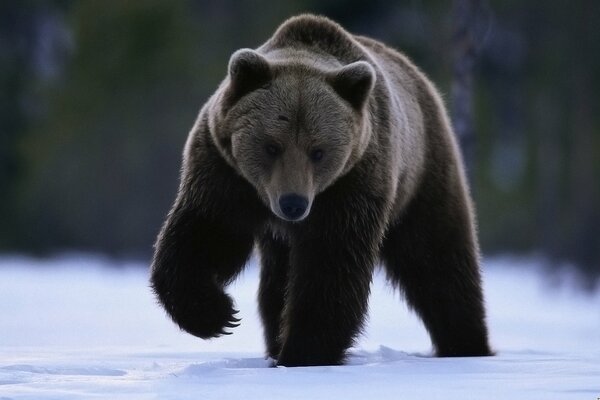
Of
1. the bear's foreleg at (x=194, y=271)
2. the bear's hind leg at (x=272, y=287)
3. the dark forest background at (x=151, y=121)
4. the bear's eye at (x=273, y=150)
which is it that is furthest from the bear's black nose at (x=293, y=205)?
the dark forest background at (x=151, y=121)

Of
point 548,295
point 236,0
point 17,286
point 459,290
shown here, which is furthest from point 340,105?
point 236,0

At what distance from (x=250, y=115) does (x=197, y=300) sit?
0.96 meters

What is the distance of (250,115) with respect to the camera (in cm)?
594

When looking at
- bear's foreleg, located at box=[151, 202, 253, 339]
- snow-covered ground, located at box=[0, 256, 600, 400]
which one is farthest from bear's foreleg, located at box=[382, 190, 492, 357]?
bear's foreleg, located at box=[151, 202, 253, 339]

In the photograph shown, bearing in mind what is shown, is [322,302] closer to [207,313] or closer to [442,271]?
[207,313]

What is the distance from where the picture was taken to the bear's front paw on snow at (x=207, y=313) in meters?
6.13

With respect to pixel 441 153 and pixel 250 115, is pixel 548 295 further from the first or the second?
pixel 250 115

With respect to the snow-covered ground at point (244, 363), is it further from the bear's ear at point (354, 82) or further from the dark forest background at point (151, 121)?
the dark forest background at point (151, 121)

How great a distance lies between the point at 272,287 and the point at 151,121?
2172 cm

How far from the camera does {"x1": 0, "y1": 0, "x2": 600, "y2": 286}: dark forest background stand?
27.0 metres

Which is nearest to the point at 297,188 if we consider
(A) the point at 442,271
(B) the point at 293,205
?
(B) the point at 293,205

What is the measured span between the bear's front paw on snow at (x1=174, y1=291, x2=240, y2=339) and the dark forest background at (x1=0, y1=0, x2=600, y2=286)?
1967 cm

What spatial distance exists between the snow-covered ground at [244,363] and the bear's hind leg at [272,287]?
21 centimetres

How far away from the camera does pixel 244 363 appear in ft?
20.5
